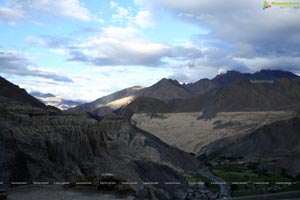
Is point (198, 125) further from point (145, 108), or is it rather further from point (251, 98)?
point (145, 108)

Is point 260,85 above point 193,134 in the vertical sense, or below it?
above

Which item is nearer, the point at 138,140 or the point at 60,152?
the point at 60,152

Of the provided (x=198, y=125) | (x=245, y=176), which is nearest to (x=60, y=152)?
(x=245, y=176)

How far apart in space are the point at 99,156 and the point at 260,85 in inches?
5687

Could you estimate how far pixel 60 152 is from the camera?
46.7 m

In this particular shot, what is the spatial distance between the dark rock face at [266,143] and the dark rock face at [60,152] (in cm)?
4615

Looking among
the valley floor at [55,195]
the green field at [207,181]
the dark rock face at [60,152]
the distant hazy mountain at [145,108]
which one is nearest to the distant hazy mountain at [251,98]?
the distant hazy mountain at [145,108]

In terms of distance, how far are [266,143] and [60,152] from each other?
284 feet

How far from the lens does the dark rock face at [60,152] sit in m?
38.1

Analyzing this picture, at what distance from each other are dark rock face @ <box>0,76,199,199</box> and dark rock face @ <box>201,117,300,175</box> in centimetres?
4615

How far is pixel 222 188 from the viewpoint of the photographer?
66375 mm

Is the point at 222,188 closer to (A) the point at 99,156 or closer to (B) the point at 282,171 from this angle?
(A) the point at 99,156

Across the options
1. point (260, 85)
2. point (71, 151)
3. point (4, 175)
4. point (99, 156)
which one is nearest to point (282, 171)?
point (99, 156)

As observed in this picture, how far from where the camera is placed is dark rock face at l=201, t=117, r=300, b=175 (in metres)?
118
